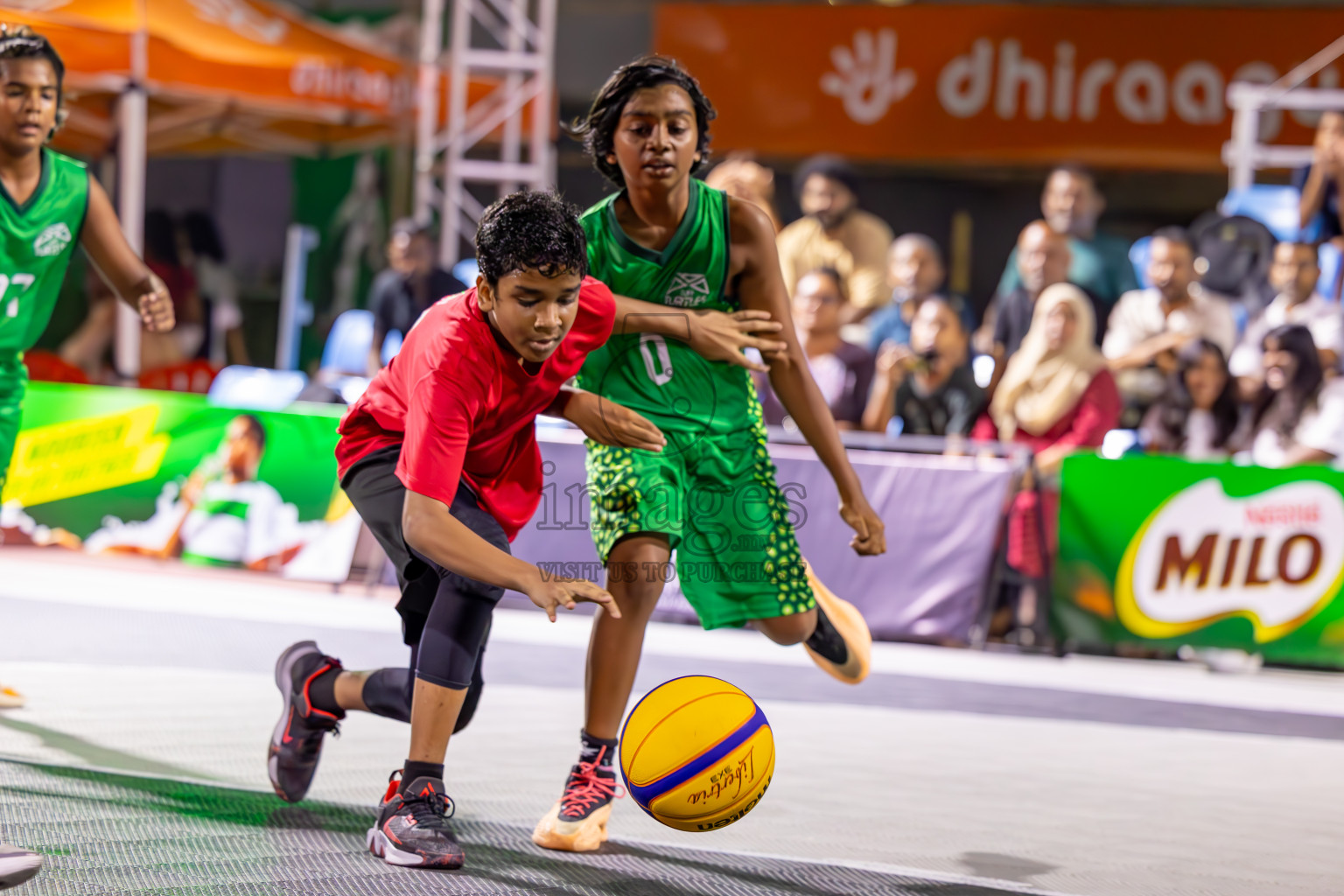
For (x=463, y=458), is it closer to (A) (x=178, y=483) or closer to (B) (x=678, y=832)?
(B) (x=678, y=832)

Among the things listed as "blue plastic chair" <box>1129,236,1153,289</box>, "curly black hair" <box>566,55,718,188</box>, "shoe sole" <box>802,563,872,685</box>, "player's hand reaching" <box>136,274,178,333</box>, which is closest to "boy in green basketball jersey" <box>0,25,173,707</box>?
"player's hand reaching" <box>136,274,178,333</box>

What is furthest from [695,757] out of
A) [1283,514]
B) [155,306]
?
[1283,514]

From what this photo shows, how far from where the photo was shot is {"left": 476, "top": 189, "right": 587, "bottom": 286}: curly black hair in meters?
3.00

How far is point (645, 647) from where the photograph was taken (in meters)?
6.88

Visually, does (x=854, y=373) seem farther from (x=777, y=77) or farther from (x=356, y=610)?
(x=777, y=77)

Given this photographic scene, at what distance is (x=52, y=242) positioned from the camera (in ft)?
14.8

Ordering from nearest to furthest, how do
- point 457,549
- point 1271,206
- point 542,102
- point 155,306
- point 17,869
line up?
point 17,869 → point 457,549 → point 155,306 → point 1271,206 → point 542,102

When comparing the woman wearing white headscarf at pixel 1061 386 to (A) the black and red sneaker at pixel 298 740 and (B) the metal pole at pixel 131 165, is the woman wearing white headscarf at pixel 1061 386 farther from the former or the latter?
(B) the metal pole at pixel 131 165

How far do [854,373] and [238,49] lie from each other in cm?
564

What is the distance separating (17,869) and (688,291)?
6.62 feet

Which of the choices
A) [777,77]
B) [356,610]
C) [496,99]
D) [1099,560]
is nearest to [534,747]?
[356,610]

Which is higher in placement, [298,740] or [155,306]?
[155,306]

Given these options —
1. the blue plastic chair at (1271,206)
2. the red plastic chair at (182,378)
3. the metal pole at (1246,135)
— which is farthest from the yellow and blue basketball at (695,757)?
the red plastic chair at (182,378)

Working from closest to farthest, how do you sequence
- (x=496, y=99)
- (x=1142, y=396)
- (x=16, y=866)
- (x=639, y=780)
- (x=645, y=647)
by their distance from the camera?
(x=16, y=866), (x=639, y=780), (x=645, y=647), (x=1142, y=396), (x=496, y=99)
